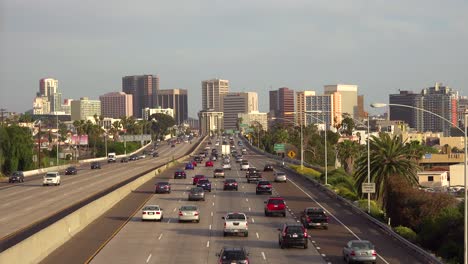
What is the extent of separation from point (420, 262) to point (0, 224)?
26.2 metres

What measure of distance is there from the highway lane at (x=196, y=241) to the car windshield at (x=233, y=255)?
13.1ft

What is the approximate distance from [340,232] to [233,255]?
16.4 m

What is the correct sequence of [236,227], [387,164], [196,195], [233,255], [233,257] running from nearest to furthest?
[233,257]
[233,255]
[236,227]
[387,164]
[196,195]

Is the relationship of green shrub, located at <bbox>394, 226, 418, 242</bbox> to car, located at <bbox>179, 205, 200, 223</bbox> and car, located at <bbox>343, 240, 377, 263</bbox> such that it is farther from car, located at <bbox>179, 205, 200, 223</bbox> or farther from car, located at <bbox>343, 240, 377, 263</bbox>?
car, located at <bbox>179, 205, 200, 223</bbox>

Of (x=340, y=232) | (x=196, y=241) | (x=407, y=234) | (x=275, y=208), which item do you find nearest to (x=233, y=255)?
(x=196, y=241)

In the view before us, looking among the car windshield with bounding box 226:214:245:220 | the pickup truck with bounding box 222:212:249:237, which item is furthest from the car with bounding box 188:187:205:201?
the pickup truck with bounding box 222:212:249:237

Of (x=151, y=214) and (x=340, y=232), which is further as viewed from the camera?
(x=151, y=214)

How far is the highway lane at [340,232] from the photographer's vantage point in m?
34.9

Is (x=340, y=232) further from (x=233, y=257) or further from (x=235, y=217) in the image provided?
(x=233, y=257)

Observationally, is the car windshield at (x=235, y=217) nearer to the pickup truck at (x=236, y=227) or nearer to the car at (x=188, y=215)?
the pickup truck at (x=236, y=227)

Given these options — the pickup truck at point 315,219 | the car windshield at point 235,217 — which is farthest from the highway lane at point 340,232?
the car windshield at point 235,217

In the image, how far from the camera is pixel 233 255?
28.3m

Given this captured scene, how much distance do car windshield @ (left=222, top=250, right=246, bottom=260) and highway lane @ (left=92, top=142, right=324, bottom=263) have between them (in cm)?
399

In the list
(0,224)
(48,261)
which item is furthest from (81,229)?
(48,261)
